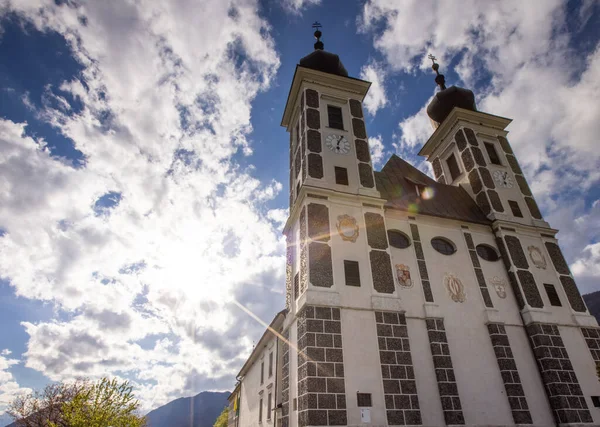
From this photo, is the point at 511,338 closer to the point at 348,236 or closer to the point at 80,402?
the point at 348,236

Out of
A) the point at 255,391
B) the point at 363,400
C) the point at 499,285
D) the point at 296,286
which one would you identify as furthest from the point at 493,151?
the point at 255,391

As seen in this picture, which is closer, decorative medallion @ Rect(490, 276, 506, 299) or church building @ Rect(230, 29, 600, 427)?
church building @ Rect(230, 29, 600, 427)

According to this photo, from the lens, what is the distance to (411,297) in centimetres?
1500

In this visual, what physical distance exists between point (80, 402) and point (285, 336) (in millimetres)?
10036

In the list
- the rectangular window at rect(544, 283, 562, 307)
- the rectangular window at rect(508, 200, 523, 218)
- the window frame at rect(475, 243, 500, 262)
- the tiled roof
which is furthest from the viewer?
the rectangular window at rect(508, 200, 523, 218)

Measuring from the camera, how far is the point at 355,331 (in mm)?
13078

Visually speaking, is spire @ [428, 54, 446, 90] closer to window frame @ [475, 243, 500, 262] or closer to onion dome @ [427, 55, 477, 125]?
onion dome @ [427, 55, 477, 125]

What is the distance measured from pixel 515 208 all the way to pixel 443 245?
18.9 feet

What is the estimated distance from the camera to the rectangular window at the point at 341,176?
1701 cm

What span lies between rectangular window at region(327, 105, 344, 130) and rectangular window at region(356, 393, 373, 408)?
40.7ft

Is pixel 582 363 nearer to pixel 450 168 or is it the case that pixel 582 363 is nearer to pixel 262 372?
pixel 450 168

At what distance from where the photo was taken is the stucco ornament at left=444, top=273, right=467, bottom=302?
51.2ft

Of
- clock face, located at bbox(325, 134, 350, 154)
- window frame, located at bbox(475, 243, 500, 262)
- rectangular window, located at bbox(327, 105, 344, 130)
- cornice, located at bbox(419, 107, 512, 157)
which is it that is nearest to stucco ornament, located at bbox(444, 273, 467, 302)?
window frame, located at bbox(475, 243, 500, 262)

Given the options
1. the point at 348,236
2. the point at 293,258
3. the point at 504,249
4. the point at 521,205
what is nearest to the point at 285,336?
the point at 293,258
